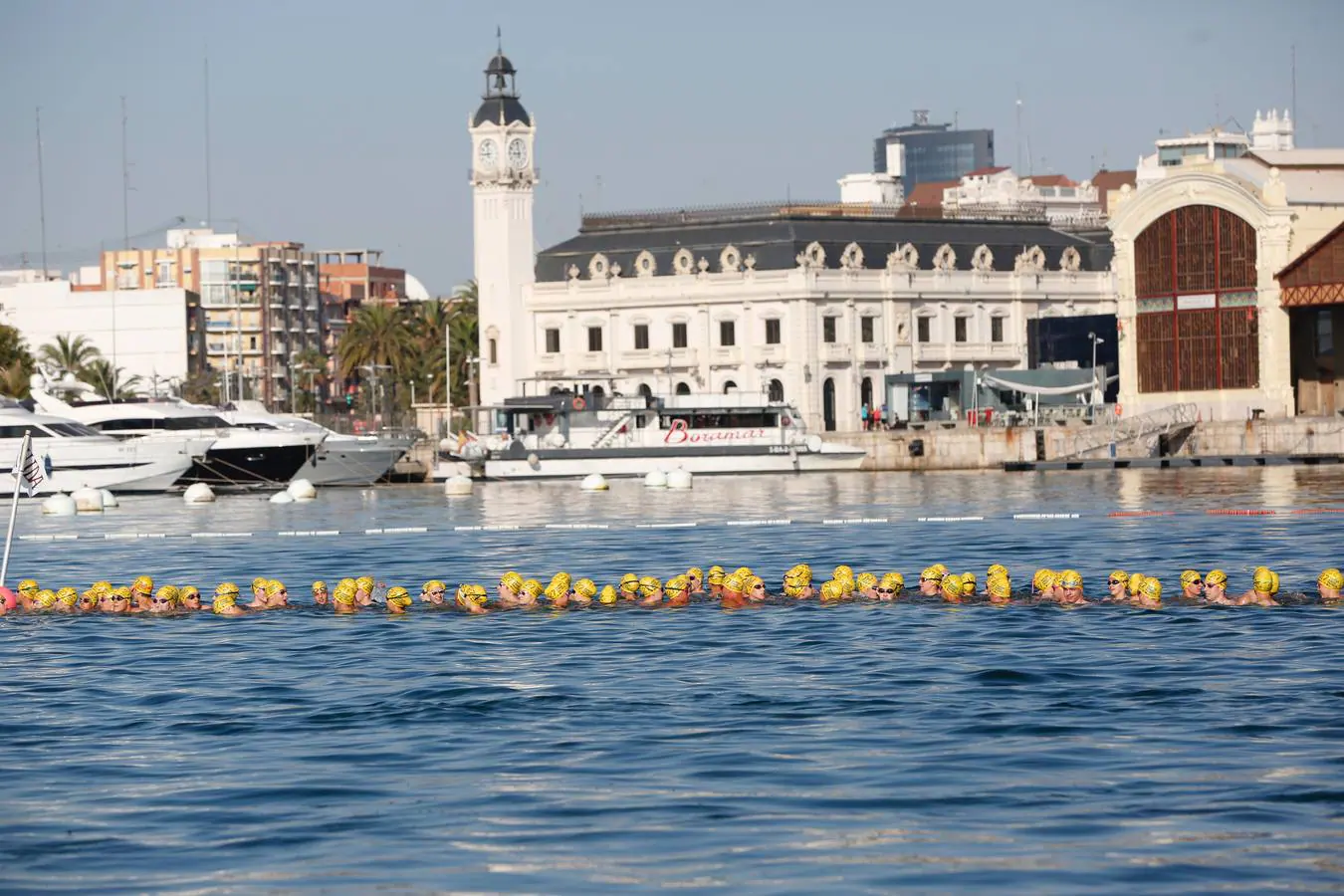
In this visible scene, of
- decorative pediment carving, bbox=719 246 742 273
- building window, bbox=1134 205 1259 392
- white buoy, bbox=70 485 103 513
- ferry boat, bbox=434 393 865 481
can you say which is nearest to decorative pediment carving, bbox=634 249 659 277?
decorative pediment carving, bbox=719 246 742 273

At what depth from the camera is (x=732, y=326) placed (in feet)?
429

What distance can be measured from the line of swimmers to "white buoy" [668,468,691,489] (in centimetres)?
4828

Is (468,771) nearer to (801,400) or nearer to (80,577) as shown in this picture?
(80,577)

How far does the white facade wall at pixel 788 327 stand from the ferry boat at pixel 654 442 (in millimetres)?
27070

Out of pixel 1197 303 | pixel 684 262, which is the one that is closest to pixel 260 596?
pixel 1197 303

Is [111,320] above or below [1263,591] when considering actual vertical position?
above

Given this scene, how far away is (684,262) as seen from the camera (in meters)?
132

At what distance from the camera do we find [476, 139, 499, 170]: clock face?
136500 mm

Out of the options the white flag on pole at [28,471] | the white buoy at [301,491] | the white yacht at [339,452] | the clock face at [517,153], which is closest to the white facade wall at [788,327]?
the clock face at [517,153]

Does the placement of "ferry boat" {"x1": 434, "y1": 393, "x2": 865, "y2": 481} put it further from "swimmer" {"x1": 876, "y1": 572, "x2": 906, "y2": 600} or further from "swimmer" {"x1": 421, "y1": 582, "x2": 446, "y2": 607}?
"swimmer" {"x1": 876, "y1": 572, "x2": 906, "y2": 600}

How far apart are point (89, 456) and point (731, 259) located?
55505 millimetres

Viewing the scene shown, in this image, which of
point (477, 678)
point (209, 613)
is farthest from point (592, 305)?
point (477, 678)

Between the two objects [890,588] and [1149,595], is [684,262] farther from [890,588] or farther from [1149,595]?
[1149,595]

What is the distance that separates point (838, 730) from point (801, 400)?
104m
